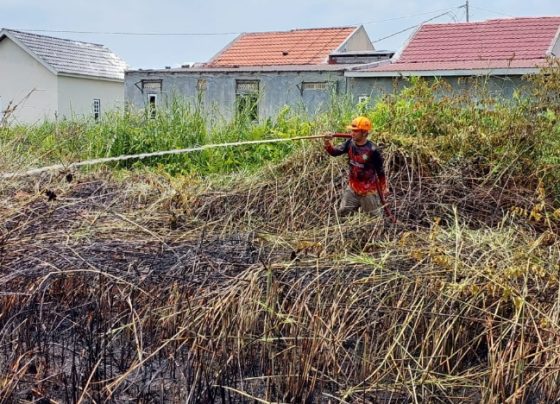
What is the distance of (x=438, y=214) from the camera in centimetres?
646

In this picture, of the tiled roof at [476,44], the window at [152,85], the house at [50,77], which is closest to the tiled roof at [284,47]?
the window at [152,85]

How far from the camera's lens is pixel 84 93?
84.1 feet

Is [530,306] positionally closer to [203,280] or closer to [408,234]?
[408,234]

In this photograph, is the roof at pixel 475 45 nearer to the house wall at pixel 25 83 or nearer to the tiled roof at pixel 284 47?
the tiled roof at pixel 284 47

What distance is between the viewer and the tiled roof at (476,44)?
1529 cm

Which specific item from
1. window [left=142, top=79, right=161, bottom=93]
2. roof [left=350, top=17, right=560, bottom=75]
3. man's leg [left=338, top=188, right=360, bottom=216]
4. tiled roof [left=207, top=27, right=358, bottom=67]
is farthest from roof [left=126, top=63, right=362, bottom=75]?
man's leg [left=338, top=188, right=360, bottom=216]

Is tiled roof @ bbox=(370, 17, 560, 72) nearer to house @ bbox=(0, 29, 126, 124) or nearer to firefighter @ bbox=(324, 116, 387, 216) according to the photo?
firefighter @ bbox=(324, 116, 387, 216)

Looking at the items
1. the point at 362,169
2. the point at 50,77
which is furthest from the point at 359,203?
the point at 50,77

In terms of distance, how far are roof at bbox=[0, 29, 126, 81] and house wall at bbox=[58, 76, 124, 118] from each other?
11.8 inches

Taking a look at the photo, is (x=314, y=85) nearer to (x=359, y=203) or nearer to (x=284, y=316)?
(x=359, y=203)

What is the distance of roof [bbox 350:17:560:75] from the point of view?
1506 cm

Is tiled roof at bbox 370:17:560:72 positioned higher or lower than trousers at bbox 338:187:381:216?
higher

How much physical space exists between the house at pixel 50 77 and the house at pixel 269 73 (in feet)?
15.1

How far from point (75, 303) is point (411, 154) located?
3537 millimetres
